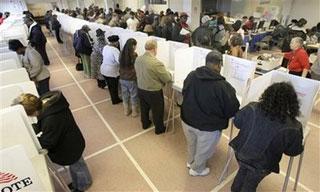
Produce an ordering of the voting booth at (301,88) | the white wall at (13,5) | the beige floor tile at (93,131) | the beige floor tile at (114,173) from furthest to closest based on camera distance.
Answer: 1. the white wall at (13,5)
2. the beige floor tile at (93,131)
3. the beige floor tile at (114,173)
4. the voting booth at (301,88)

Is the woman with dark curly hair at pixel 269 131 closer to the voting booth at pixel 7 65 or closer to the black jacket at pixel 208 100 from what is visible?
the black jacket at pixel 208 100

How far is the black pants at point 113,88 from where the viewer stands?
3.77 metres

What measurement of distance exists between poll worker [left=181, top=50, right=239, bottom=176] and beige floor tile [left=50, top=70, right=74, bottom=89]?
4.08 m

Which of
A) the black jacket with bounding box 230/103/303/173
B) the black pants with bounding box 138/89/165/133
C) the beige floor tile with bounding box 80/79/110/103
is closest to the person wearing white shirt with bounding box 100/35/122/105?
the beige floor tile with bounding box 80/79/110/103

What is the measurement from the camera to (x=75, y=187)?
7.34ft

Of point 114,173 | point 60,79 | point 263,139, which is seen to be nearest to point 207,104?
point 263,139

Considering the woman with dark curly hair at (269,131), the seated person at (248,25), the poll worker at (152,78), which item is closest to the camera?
the woman with dark curly hair at (269,131)

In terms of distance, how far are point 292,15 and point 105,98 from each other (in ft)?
29.0

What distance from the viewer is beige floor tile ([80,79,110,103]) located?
14.4 feet

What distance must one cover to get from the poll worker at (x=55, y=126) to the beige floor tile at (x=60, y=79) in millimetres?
3655

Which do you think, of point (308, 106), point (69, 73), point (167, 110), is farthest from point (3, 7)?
point (308, 106)

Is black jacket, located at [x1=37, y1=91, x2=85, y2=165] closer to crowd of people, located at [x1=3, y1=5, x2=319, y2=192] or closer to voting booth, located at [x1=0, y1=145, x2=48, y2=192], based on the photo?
crowd of people, located at [x1=3, y1=5, x2=319, y2=192]

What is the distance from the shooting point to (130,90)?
340cm

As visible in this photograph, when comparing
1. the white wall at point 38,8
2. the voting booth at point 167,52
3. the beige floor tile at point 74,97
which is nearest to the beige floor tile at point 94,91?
the beige floor tile at point 74,97
